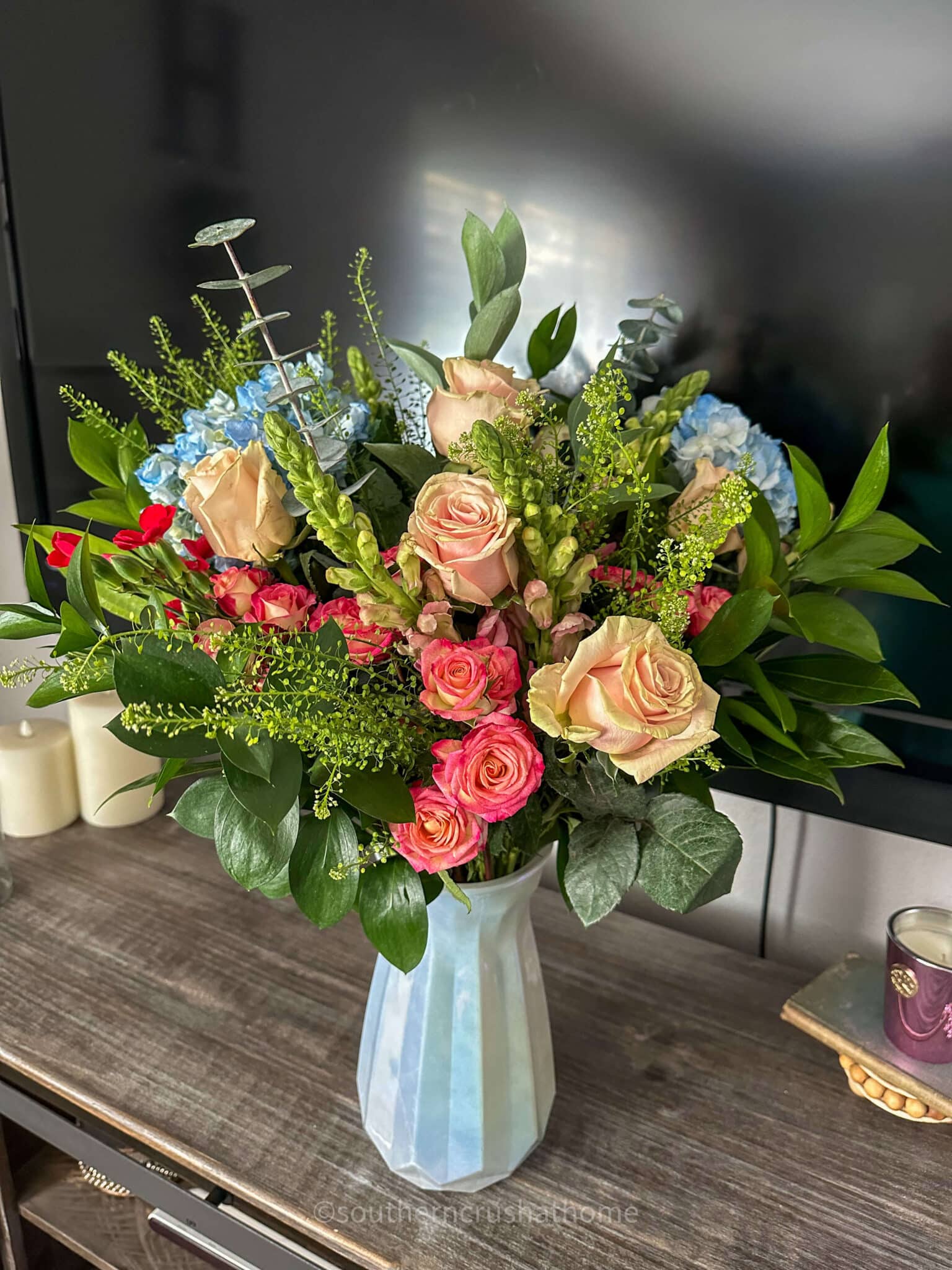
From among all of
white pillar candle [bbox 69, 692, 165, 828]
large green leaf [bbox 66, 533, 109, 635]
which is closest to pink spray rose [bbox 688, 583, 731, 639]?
large green leaf [bbox 66, 533, 109, 635]

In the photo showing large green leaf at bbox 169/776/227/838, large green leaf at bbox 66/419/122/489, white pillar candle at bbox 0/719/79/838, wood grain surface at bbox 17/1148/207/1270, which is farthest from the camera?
white pillar candle at bbox 0/719/79/838

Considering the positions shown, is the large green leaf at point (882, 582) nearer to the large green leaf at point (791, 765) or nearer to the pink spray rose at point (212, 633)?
the large green leaf at point (791, 765)

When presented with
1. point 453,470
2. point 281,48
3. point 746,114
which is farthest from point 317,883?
point 281,48

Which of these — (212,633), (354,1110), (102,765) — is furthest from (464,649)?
(102,765)

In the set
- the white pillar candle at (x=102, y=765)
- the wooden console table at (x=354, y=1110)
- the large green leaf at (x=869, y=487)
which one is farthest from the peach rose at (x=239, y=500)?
the white pillar candle at (x=102, y=765)

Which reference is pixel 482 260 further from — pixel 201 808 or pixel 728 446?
pixel 201 808

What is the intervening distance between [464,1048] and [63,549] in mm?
377

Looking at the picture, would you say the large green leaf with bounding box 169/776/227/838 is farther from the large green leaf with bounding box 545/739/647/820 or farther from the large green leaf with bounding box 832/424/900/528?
the large green leaf with bounding box 832/424/900/528

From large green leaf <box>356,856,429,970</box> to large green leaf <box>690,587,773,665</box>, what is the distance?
20 centimetres

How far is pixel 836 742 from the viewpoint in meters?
0.55

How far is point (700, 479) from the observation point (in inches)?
21.6

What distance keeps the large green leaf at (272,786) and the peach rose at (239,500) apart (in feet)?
0.36

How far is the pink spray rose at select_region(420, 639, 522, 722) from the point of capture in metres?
0.43

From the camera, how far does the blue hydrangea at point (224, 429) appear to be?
0.55m
